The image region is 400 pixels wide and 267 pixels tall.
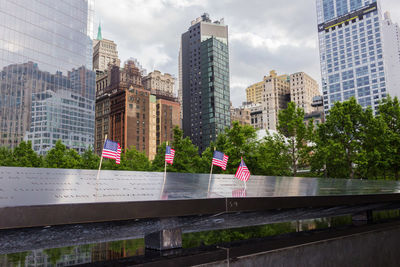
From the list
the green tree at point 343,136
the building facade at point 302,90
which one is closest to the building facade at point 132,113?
the building facade at point 302,90

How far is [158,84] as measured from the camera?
A: 140375 mm

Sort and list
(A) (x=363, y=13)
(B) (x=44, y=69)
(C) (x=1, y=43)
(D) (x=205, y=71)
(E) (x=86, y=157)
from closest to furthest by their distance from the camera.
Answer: (E) (x=86, y=157) → (C) (x=1, y=43) → (B) (x=44, y=69) → (D) (x=205, y=71) → (A) (x=363, y=13)

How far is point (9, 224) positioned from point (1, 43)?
80.7 meters

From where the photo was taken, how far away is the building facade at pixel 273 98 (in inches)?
6309

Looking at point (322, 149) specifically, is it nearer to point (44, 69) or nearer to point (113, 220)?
point (113, 220)

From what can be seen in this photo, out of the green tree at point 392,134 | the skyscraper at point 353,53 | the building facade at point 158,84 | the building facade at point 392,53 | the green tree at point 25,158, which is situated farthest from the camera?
the building facade at point 392,53

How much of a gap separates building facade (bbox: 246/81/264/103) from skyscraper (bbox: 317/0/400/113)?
40070mm

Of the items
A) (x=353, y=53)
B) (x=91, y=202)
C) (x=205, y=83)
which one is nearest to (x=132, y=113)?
(x=205, y=83)

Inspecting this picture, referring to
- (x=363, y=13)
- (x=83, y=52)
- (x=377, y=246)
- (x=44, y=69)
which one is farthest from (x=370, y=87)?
(x=377, y=246)

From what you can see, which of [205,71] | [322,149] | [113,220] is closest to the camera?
[113,220]

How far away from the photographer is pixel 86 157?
1786 inches

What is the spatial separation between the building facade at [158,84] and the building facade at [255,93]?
197 feet

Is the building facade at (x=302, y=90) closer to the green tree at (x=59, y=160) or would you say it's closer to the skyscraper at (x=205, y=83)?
the skyscraper at (x=205, y=83)

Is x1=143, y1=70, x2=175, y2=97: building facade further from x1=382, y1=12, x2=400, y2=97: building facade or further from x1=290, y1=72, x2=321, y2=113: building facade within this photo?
x1=382, y1=12, x2=400, y2=97: building facade
